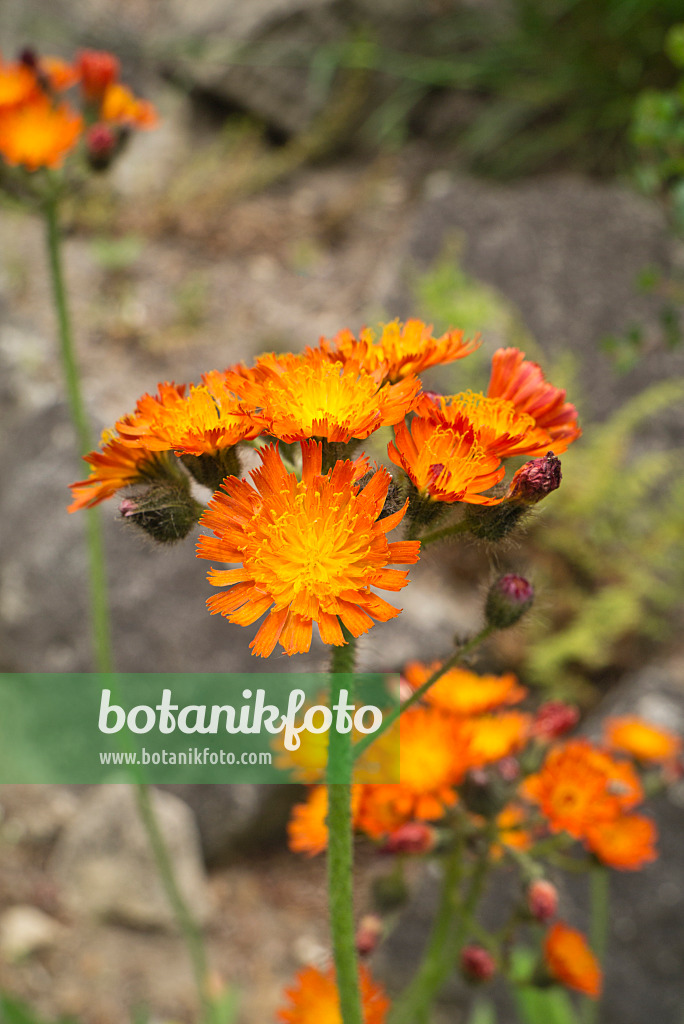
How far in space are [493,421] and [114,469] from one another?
391 millimetres

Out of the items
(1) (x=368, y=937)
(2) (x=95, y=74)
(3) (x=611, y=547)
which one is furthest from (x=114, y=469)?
(3) (x=611, y=547)

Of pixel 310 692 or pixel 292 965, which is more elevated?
pixel 310 692

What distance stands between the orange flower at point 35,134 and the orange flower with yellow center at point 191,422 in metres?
1.00

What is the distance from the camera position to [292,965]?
2617mm

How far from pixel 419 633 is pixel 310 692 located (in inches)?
38.4

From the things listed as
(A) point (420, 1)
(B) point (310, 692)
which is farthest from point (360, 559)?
(A) point (420, 1)

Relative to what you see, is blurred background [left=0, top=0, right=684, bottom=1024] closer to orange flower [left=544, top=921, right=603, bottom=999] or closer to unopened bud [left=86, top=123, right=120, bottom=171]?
orange flower [left=544, top=921, right=603, bottom=999]

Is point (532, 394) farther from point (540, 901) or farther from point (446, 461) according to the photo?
point (540, 901)

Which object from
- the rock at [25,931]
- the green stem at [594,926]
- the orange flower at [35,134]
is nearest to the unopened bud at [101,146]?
the orange flower at [35,134]

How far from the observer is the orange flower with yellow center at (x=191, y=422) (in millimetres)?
719

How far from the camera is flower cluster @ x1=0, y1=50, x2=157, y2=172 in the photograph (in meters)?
1.51

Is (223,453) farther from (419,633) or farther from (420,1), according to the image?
(420,1)

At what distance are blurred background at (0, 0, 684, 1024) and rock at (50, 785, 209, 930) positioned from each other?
0.01 metres

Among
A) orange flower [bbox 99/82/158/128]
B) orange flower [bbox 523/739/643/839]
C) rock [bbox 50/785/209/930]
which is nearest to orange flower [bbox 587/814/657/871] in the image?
orange flower [bbox 523/739/643/839]
